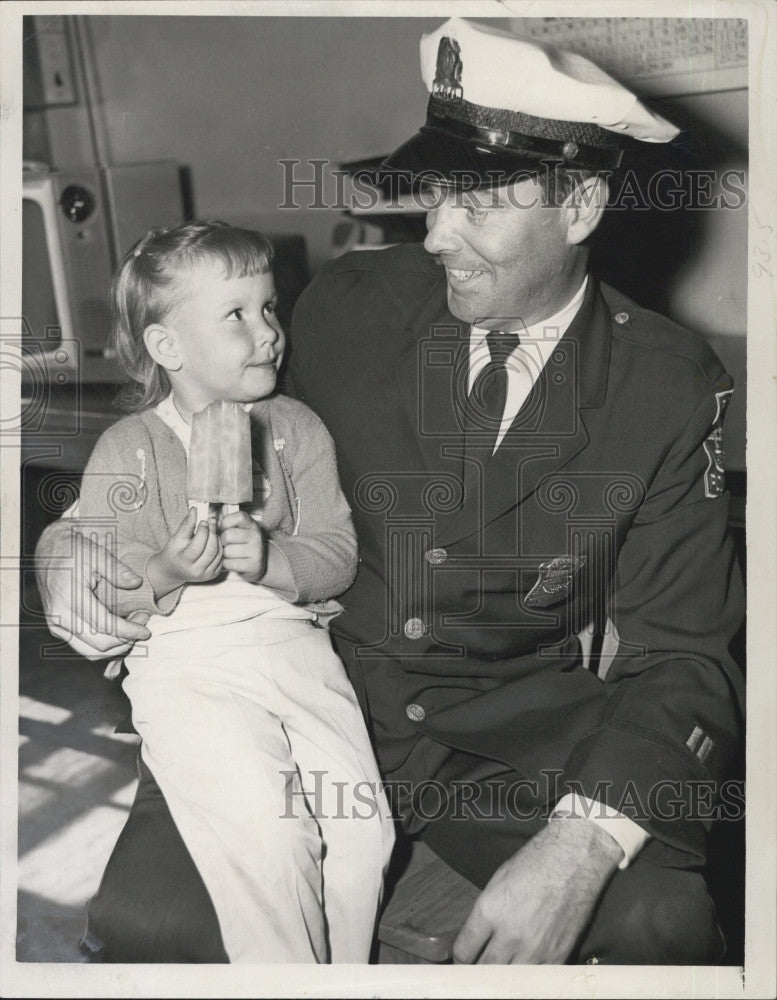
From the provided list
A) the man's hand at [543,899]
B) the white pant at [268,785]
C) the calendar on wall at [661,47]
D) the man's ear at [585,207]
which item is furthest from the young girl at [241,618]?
the calendar on wall at [661,47]

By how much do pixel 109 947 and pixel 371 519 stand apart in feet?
2.09

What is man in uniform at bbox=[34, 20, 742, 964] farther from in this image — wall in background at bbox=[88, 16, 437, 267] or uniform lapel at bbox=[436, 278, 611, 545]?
wall in background at bbox=[88, 16, 437, 267]

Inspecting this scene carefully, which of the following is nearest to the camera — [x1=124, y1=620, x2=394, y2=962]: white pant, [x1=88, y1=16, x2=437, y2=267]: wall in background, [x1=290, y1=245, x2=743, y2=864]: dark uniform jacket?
[x1=124, y1=620, x2=394, y2=962]: white pant

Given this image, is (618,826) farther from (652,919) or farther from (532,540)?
(532,540)

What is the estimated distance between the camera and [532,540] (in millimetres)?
1220

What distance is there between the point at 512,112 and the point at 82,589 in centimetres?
81

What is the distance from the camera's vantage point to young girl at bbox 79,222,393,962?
3.63 ft

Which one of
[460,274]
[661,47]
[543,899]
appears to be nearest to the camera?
[543,899]

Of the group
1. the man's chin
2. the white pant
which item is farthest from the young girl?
the man's chin

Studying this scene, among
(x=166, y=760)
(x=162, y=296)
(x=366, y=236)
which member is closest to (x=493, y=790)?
(x=166, y=760)

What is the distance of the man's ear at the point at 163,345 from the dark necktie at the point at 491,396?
1.27ft

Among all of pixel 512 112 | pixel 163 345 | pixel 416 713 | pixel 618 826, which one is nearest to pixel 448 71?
pixel 512 112

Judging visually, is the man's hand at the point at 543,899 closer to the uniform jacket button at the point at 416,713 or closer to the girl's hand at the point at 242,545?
the uniform jacket button at the point at 416,713

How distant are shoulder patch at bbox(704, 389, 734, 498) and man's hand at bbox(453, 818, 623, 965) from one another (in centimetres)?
45
